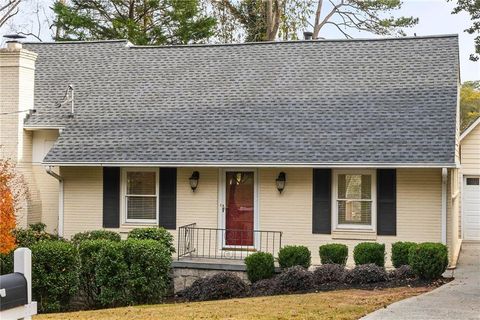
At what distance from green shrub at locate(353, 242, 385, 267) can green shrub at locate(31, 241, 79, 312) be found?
6.01m

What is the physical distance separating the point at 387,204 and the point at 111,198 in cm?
713

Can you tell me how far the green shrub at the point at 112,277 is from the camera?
15.8m

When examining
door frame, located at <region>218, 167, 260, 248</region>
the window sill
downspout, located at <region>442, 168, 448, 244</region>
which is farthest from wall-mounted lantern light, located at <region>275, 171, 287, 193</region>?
downspout, located at <region>442, 168, 448, 244</region>

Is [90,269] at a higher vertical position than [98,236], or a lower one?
lower

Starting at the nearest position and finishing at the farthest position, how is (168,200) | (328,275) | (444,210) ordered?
(328,275) → (444,210) → (168,200)

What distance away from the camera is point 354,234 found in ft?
59.2

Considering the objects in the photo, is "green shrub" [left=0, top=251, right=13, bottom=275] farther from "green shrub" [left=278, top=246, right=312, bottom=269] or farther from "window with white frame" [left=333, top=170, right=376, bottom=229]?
"window with white frame" [left=333, top=170, right=376, bottom=229]

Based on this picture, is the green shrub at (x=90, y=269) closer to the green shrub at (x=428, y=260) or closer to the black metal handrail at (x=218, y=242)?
the black metal handrail at (x=218, y=242)

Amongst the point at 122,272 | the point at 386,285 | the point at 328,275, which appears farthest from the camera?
the point at 122,272

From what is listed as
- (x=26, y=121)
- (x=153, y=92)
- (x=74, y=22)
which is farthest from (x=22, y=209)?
(x=74, y=22)

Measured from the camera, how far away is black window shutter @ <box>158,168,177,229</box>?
19406mm

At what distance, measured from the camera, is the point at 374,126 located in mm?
18875

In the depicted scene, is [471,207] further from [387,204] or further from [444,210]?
[387,204]

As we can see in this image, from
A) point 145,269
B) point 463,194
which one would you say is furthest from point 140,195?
point 463,194
